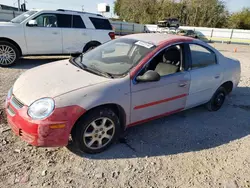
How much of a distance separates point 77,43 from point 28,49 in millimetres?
1680

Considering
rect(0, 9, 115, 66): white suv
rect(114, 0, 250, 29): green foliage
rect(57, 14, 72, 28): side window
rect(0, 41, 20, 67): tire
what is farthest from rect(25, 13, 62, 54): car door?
rect(114, 0, 250, 29): green foliage

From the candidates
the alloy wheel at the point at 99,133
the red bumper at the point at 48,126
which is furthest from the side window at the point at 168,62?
the red bumper at the point at 48,126

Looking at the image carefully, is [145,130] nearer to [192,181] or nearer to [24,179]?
[192,181]

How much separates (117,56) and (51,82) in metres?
1.27

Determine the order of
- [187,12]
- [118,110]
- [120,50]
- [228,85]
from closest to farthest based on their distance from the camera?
[118,110], [120,50], [228,85], [187,12]

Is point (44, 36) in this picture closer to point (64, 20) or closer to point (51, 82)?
point (64, 20)

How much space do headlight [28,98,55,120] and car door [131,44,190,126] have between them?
1087 millimetres

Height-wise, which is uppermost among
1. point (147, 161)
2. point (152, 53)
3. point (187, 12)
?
point (187, 12)

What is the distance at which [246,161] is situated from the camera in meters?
3.12

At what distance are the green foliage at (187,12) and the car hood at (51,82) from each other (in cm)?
3820

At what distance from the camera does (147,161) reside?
2.92 meters

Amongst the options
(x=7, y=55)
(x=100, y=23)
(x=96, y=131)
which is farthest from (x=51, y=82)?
(x=100, y=23)

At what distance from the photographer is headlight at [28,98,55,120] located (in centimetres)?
246

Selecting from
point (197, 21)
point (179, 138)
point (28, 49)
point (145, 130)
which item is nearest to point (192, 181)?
point (179, 138)
